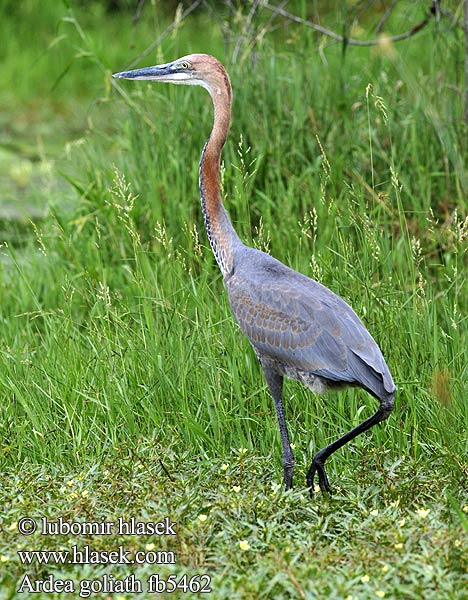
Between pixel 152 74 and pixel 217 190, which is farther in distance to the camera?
pixel 152 74

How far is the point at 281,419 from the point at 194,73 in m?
1.50

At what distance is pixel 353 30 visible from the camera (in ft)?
22.1

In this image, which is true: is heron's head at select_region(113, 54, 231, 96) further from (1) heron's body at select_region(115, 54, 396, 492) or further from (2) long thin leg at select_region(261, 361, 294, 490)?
(2) long thin leg at select_region(261, 361, 294, 490)

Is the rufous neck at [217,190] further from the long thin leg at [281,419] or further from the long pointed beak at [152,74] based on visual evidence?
the long thin leg at [281,419]

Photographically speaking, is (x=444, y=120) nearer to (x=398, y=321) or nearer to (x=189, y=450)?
(x=398, y=321)

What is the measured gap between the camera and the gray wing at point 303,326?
3.62 m

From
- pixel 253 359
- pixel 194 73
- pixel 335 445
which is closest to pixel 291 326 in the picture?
pixel 335 445

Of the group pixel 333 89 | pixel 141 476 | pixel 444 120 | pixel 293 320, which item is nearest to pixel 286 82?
pixel 333 89

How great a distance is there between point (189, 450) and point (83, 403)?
1.64ft

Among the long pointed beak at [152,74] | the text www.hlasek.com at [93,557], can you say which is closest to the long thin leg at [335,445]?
the text www.hlasek.com at [93,557]

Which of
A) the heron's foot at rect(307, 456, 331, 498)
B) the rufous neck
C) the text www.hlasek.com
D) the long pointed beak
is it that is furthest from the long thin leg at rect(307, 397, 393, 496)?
the long pointed beak

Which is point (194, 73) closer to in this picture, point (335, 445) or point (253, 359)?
point (253, 359)

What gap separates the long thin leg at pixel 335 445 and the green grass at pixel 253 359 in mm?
75

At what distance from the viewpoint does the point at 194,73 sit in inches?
175
